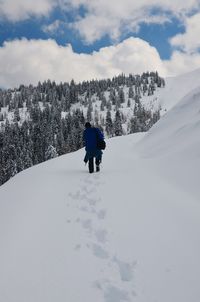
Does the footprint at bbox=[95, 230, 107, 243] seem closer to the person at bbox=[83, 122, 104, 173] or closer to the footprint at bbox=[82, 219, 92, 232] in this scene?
the footprint at bbox=[82, 219, 92, 232]

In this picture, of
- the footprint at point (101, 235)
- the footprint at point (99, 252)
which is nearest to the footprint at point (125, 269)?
the footprint at point (99, 252)

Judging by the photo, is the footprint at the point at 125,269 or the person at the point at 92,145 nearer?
the footprint at the point at 125,269

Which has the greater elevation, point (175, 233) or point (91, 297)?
point (175, 233)

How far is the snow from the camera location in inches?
190

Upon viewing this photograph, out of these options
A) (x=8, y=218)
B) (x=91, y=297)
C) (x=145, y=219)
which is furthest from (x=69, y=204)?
(x=91, y=297)

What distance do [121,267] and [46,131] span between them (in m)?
135

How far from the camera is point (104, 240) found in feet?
21.2

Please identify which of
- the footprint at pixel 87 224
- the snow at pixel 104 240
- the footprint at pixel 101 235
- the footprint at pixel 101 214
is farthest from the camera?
the footprint at pixel 101 214

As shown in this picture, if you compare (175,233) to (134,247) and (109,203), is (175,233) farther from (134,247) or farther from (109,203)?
(109,203)

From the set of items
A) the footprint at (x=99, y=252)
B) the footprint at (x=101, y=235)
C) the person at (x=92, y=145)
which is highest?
the person at (x=92, y=145)

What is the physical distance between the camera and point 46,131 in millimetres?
138250

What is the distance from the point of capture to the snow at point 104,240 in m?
4.83

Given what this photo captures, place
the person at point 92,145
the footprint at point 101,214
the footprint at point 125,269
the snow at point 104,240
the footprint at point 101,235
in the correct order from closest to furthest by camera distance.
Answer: the snow at point 104,240 < the footprint at point 125,269 < the footprint at point 101,235 < the footprint at point 101,214 < the person at point 92,145

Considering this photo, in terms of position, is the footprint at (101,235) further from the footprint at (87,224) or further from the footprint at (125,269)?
the footprint at (125,269)
